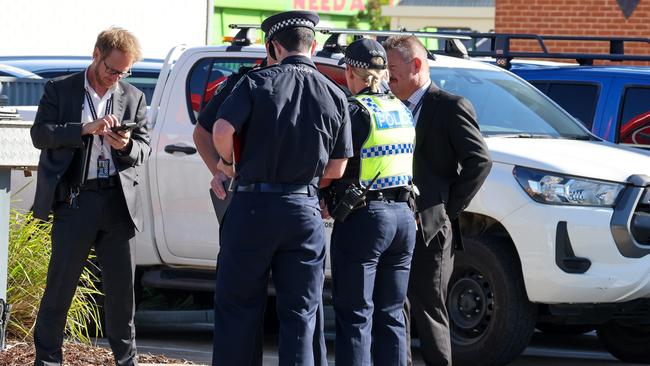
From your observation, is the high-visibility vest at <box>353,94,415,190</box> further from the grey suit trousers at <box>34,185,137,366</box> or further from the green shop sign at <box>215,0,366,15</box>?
the green shop sign at <box>215,0,366,15</box>

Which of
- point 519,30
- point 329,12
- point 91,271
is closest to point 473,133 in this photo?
point 91,271

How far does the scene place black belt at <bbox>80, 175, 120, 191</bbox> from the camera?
6.88 meters

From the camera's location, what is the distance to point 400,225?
21.7 ft

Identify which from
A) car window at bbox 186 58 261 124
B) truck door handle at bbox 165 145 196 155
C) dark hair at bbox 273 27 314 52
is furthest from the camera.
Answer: car window at bbox 186 58 261 124

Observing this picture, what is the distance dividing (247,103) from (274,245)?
636 millimetres

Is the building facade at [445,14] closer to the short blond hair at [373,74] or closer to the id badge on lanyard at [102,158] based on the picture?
the id badge on lanyard at [102,158]

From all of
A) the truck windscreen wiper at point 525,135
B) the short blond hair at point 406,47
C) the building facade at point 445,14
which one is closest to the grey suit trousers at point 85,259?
the short blond hair at point 406,47

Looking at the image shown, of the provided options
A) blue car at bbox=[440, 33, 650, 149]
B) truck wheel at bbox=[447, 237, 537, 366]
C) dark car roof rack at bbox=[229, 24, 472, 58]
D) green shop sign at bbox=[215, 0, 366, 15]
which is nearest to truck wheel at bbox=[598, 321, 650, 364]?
truck wheel at bbox=[447, 237, 537, 366]

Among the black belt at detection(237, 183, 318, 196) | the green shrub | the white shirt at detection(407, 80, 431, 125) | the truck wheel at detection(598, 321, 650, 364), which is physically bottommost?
the truck wheel at detection(598, 321, 650, 364)

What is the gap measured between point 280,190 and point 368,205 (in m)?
0.69

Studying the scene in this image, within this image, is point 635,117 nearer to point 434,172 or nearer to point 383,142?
point 434,172

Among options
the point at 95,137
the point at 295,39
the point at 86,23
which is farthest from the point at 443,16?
the point at 295,39

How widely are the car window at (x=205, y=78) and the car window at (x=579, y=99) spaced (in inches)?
107

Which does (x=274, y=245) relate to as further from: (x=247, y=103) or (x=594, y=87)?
(x=594, y=87)
